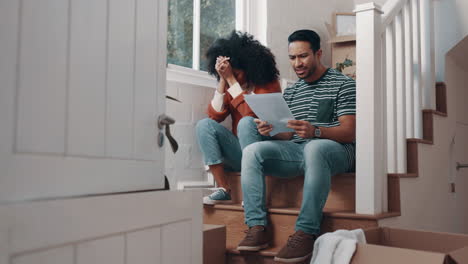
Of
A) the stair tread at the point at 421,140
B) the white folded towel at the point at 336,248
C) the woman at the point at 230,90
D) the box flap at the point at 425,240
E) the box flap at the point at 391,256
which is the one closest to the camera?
the box flap at the point at 391,256

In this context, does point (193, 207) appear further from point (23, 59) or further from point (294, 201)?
point (294, 201)

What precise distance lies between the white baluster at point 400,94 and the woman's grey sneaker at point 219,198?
0.85 metres

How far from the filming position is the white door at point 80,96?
677mm

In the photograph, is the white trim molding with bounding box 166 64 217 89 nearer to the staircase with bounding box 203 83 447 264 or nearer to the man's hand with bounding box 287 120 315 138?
the staircase with bounding box 203 83 447 264

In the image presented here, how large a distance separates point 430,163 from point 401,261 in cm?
136

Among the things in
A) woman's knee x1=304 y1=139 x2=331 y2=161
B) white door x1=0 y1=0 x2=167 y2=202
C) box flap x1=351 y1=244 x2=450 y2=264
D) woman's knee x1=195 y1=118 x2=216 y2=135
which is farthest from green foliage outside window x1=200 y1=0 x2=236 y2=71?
white door x1=0 y1=0 x2=167 y2=202

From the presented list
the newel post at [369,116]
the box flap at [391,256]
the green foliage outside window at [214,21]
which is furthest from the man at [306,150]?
the green foliage outside window at [214,21]

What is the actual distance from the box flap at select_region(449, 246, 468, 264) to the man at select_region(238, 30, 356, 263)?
2.10 ft

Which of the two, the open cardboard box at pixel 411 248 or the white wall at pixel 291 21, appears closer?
the open cardboard box at pixel 411 248

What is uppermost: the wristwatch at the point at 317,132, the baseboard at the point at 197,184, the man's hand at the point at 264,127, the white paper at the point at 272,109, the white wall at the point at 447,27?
the white wall at the point at 447,27

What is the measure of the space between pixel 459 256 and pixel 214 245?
958mm

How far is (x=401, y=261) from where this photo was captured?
4.43 feet

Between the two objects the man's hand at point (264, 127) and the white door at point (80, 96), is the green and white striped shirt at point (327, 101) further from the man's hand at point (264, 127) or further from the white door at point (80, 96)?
the white door at point (80, 96)

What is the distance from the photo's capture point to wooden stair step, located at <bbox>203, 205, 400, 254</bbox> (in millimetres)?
2002
